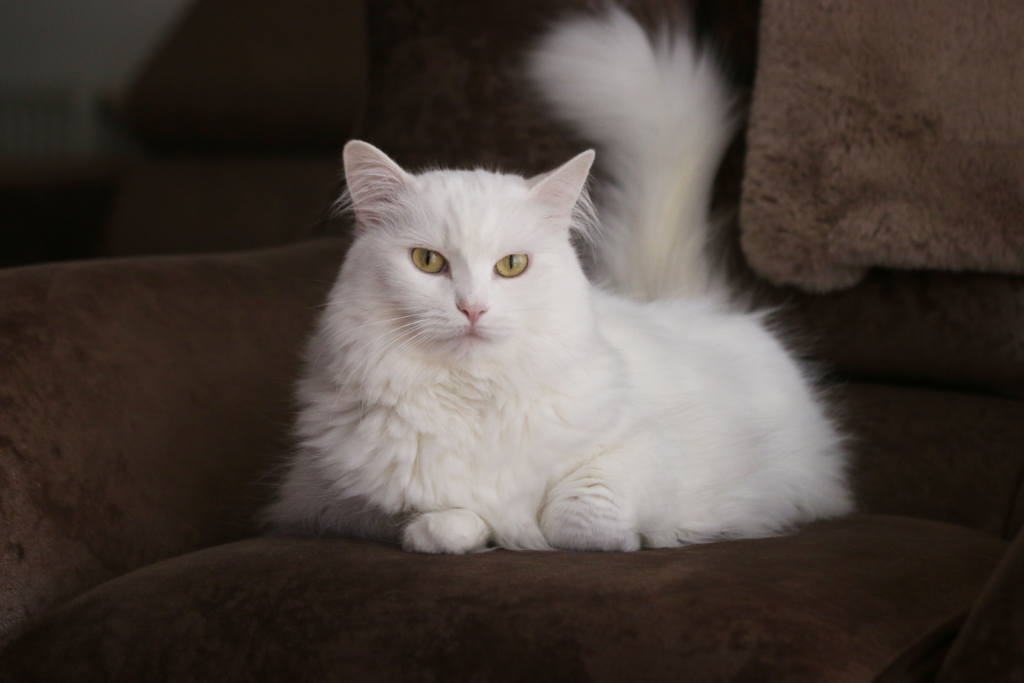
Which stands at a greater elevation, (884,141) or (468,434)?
(884,141)

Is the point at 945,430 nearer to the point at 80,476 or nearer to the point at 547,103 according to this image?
the point at 547,103

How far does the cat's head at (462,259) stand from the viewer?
3.41 feet

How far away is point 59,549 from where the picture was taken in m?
1.04

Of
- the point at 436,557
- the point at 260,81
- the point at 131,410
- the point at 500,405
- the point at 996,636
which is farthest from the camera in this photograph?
the point at 260,81

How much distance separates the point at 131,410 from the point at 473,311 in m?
0.54

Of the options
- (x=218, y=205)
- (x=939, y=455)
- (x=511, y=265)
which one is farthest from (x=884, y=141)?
(x=218, y=205)

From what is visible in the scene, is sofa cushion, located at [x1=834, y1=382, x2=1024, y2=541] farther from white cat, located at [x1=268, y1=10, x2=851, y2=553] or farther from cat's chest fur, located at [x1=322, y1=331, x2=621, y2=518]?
cat's chest fur, located at [x1=322, y1=331, x2=621, y2=518]

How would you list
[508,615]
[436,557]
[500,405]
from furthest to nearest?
[500,405] → [436,557] → [508,615]

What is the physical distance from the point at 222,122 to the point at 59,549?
105 inches

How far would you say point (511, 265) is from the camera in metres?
1.09

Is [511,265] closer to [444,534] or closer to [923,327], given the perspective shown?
[444,534]

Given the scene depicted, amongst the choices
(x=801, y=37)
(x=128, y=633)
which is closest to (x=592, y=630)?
(x=128, y=633)

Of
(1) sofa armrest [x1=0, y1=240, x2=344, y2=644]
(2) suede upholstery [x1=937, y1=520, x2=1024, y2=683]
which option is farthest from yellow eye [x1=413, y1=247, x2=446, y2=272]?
(2) suede upholstery [x1=937, y1=520, x2=1024, y2=683]

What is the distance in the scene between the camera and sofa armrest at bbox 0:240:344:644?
1.05 metres
